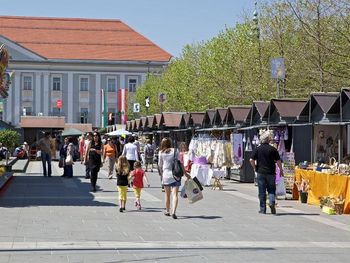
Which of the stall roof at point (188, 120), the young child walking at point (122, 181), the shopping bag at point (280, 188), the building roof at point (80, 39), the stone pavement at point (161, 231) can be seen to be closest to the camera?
A: the stone pavement at point (161, 231)

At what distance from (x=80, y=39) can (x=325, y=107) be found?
273 ft

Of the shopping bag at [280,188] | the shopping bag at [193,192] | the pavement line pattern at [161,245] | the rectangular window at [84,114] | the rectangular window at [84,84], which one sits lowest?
the pavement line pattern at [161,245]

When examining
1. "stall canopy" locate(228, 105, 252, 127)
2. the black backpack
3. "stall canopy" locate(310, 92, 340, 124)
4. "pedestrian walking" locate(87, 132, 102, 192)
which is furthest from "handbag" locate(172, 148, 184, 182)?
the black backpack

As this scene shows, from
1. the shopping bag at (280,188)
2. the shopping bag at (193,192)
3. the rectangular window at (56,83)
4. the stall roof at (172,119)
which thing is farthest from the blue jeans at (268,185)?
the rectangular window at (56,83)

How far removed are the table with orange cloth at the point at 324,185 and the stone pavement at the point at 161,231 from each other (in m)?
0.42

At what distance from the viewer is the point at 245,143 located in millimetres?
27344

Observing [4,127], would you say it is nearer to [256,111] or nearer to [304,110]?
[256,111]

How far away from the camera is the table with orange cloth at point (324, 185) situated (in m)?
16.7

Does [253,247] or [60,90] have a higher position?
[60,90]

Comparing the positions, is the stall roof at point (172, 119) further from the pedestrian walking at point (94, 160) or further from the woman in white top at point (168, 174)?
the woman in white top at point (168, 174)

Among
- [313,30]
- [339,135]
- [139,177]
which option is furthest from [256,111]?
[139,177]

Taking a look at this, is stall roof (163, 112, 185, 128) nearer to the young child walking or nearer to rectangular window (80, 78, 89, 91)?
the young child walking

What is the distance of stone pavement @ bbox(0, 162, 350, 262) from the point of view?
34.7 ft

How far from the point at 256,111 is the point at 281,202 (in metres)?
7.43
